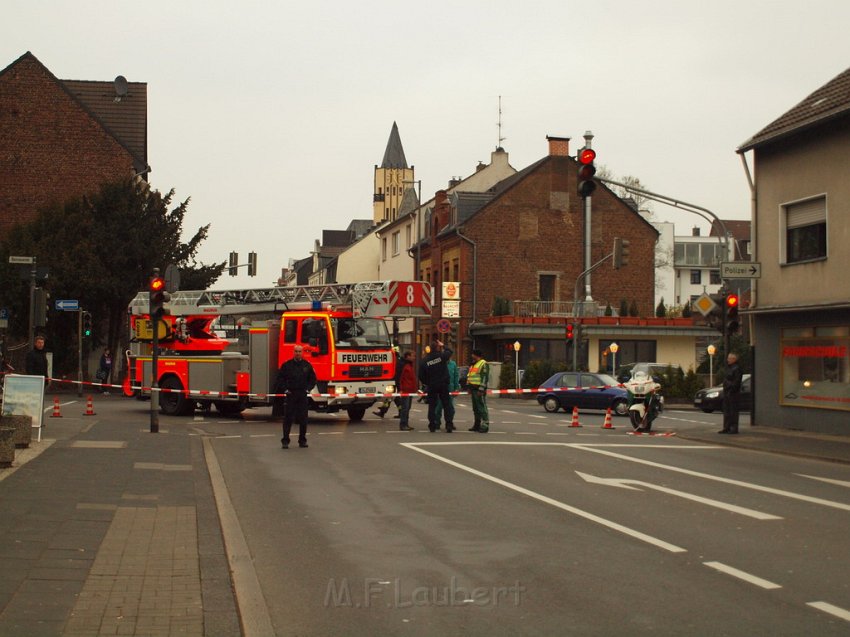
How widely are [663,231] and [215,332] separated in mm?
77659

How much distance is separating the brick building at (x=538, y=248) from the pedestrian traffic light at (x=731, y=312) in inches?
1323

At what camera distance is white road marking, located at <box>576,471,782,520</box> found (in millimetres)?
10914

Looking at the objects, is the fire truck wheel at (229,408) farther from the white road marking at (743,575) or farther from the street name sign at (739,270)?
the white road marking at (743,575)

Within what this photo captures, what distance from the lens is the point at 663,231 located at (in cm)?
10025

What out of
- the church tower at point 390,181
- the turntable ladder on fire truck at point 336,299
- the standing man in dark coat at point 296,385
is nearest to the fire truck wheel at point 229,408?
the turntable ladder on fire truck at point 336,299

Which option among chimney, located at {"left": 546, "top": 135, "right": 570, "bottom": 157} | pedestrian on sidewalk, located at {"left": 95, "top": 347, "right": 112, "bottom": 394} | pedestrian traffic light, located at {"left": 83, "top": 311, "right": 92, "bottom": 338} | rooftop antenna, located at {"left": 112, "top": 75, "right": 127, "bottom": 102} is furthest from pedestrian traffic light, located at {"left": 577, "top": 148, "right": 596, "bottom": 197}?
rooftop antenna, located at {"left": 112, "top": 75, "right": 127, "bottom": 102}

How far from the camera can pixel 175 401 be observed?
92.9 ft

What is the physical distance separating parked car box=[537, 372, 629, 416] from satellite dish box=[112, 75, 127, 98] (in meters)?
38.0

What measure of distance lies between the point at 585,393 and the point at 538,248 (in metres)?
26.4

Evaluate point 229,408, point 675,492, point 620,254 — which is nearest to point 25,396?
point 675,492

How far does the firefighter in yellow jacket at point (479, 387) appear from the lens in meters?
22.3

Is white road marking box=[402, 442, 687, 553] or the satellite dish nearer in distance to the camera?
white road marking box=[402, 442, 687, 553]

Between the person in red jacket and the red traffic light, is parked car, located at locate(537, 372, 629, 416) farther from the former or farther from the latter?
the red traffic light

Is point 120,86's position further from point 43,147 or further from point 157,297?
point 157,297
